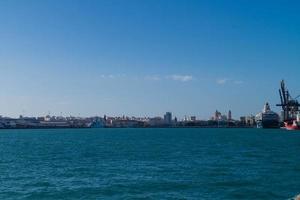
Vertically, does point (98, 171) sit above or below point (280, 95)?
below

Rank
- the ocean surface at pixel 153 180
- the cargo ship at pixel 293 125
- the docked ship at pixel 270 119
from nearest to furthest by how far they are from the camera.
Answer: the ocean surface at pixel 153 180 → the cargo ship at pixel 293 125 → the docked ship at pixel 270 119

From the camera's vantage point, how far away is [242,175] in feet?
108

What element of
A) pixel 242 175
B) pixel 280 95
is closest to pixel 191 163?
pixel 242 175

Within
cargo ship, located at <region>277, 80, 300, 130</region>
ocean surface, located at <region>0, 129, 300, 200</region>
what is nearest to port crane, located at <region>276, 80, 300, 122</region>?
cargo ship, located at <region>277, 80, 300, 130</region>

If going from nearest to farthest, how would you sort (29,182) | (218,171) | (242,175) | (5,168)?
(29,182) < (242,175) < (218,171) < (5,168)

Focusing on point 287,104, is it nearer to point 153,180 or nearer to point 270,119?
Result: point 270,119

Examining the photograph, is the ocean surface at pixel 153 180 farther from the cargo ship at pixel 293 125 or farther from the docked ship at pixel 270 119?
the docked ship at pixel 270 119

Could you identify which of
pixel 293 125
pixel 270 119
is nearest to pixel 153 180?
pixel 293 125

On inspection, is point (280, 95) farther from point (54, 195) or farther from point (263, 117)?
point (54, 195)

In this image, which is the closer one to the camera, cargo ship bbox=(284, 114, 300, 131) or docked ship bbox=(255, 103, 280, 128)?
cargo ship bbox=(284, 114, 300, 131)

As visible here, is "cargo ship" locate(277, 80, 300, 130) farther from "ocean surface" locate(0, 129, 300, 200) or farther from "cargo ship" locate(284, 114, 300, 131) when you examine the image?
"ocean surface" locate(0, 129, 300, 200)

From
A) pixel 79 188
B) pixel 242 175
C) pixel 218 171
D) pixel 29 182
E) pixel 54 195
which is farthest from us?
pixel 218 171

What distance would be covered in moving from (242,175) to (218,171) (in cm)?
298

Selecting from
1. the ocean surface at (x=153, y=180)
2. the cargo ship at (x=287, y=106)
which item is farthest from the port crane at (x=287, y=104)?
the ocean surface at (x=153, y=180)
